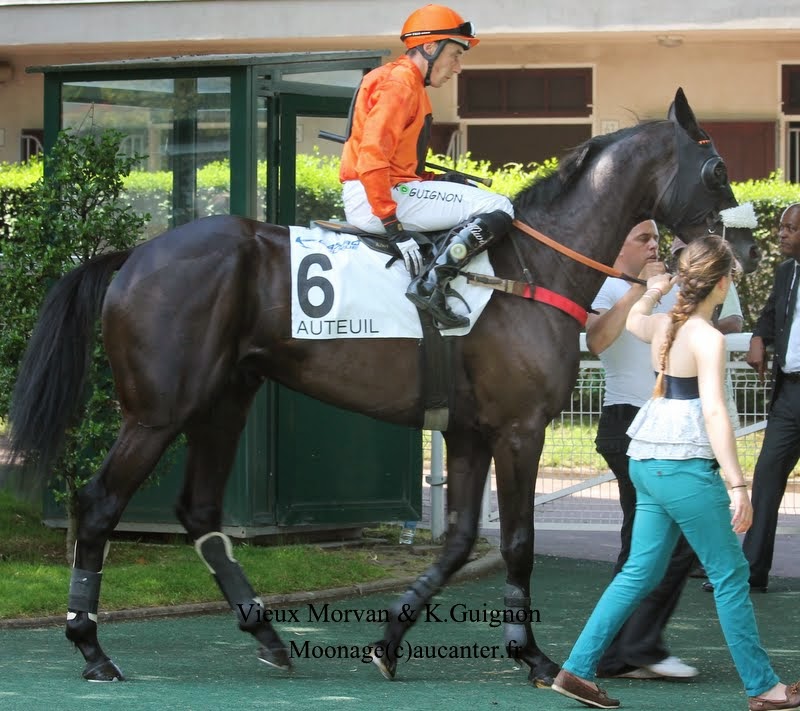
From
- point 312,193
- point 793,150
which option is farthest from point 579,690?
point 793,150

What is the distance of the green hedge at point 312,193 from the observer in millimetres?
8375

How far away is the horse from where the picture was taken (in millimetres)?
5703

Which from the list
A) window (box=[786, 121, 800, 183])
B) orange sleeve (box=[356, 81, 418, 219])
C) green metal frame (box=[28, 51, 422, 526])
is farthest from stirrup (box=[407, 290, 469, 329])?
window (box=[786, 121, 800, 183])

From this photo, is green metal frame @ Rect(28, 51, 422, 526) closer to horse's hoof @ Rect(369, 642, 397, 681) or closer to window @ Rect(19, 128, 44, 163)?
horse's hoof @ Rect(369, 642, 397, 681)

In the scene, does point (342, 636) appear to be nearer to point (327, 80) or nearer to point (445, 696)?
point (445, 696)

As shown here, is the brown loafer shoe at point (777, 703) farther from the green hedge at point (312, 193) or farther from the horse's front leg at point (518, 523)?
the green hedge at point (312, 193)

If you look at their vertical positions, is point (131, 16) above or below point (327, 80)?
above

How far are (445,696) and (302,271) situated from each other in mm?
1734

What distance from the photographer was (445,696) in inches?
212

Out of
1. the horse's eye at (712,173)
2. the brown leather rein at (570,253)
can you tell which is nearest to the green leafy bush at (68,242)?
the brown leather rein at (570,253)

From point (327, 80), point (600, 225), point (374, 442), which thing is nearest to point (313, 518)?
point (374, 442)

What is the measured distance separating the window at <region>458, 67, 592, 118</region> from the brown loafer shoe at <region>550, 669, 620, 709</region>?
37.2 ft

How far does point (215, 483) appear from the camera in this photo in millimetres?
6180

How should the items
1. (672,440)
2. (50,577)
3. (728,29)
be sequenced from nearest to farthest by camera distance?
(672,440), (50,577), (728,29)
